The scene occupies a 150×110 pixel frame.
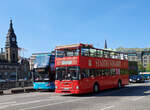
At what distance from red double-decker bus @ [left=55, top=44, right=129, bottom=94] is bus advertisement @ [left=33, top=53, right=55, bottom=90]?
400 cm

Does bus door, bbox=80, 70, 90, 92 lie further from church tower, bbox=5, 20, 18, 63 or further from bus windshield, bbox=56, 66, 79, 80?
church tower, bbox=5, 20, 18, 63

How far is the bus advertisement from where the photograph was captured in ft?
75.8

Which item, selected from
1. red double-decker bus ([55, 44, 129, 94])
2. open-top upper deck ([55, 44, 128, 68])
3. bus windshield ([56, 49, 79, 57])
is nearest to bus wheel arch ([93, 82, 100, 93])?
red double-decker bus ([55, 44, 129, 94])

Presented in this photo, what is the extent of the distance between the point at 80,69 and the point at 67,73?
120 cm

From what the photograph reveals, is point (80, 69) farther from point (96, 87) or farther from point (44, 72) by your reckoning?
point (44, 72)

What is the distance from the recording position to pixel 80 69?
59.0 feet

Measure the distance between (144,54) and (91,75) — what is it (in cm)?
16834

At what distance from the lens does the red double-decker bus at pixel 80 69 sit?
1802cm

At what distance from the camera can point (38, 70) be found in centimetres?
2350

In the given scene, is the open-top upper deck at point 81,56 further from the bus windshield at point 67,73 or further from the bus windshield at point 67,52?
the bus windshield at point 67,73

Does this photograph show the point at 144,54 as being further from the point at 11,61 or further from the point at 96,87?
the point at 96,87

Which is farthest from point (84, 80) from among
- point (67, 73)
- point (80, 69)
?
point (67, 73)

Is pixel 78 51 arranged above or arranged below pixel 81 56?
above

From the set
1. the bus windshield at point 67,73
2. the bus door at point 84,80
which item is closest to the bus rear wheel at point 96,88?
the bus door at point 84,80
